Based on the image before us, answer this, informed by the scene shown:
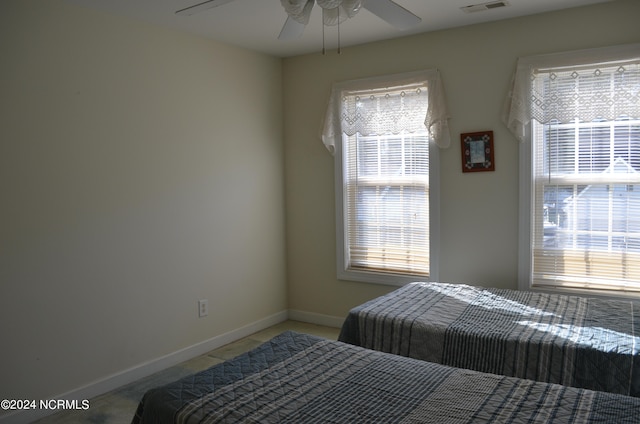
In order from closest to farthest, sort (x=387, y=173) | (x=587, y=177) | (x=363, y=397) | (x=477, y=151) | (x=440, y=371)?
1. (x=363, y=397)
2. (x=440, y=371)
3. (x=587, y=177)
4. (x=477, y=151)
5. (x=387, y=173)

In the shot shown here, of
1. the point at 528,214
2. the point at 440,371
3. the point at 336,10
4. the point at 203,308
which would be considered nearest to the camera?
the point at 440,371

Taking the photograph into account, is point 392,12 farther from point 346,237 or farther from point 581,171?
point 346,237

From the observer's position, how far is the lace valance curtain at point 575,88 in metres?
3.16

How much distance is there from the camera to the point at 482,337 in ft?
8.21

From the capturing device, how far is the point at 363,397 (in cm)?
181

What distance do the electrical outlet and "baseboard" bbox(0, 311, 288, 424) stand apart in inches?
8.5

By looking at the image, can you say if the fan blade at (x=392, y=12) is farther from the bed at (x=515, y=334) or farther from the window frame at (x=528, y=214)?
the bed at (x=515, y=334)

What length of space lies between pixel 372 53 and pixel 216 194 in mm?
1708

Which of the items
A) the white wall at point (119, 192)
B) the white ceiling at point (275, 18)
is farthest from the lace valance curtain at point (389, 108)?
the white wall at point (119, 192)

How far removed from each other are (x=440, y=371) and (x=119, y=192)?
91.8 inches

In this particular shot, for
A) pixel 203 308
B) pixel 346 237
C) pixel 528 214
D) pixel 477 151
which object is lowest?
pixel 203 308

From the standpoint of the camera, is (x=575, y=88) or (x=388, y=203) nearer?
(x=575, y=88)

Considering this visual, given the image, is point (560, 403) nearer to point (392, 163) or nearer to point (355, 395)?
point (355, 395)

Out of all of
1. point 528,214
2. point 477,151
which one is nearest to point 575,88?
point 477,151
